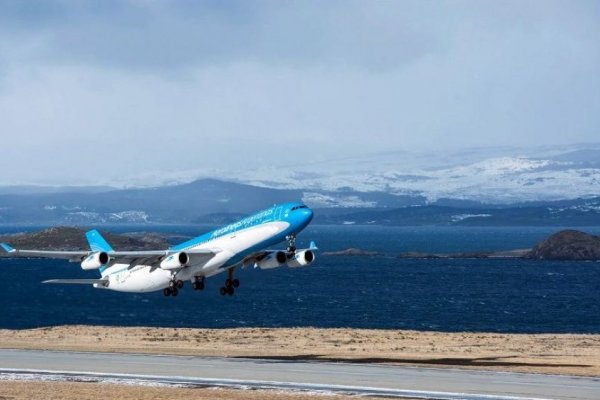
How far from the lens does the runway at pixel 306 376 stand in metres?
58.6

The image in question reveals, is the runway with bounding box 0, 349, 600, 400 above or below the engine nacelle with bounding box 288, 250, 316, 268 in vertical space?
below

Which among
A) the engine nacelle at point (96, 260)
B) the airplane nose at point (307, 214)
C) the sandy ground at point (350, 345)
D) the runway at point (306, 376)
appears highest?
the airplane nose at point (307, 214)

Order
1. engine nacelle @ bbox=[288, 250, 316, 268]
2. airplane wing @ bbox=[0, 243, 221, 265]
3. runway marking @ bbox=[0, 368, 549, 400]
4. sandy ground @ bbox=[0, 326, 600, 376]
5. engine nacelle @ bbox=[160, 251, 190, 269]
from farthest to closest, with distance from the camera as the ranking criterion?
1. sandy ground @ bbox=[0, 326, 600, 376]
2. airplane wing @ bbox=[0, 243, 221, 265]
3. engine nacelle @ bbox=[160, 251, 190, 269]
4. engine nacelle @ bbox=[288, 250, 316, 268]
5. runway marking @ bbox=[0, 368, 549, 400]

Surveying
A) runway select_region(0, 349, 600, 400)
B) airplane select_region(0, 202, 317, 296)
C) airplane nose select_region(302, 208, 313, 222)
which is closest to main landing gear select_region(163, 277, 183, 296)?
airplane select_region(0, 202, 317, 296)

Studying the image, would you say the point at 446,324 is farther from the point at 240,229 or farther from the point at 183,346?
the point at 240,229

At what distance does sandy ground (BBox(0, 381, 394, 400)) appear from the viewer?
183 ft

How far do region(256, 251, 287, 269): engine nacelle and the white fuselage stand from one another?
3047 mm

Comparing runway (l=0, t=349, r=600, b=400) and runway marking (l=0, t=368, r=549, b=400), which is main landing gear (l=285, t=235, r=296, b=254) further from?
runway marking (l=0, t=368, r=549, b=400)

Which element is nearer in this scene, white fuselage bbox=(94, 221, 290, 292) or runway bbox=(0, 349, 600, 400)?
runway bbox=(0, 349, 600, 400)

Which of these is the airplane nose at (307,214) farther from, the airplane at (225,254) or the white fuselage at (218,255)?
the white fuselage at (218,255)

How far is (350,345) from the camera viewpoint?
103m

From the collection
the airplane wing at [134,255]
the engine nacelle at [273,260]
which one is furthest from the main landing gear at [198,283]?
the engine nacelle at [273,260]

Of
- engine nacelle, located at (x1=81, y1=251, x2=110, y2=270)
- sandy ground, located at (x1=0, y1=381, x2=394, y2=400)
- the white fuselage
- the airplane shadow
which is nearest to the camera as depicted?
sandy ground, located at (x1=0, y1=381, x2=394, y2=400)

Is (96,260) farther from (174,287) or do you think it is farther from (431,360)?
(431,360)
